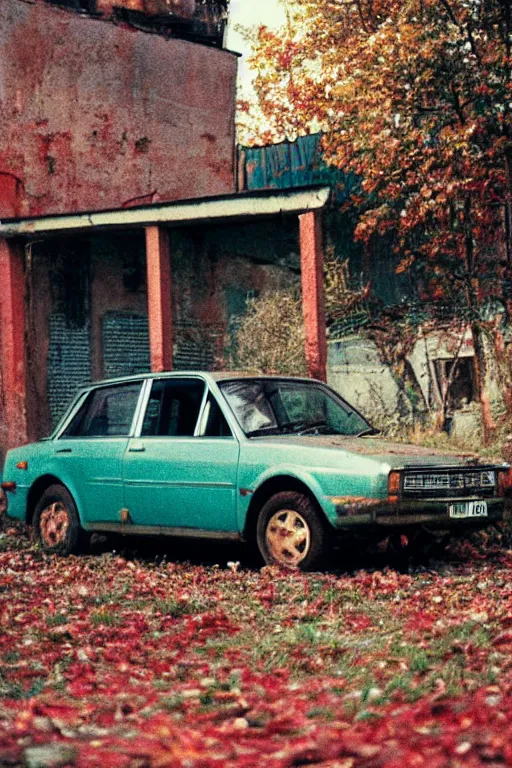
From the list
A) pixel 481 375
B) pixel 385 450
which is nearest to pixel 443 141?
pixel 481 375

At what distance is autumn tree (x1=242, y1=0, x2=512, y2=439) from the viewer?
51.6 ft

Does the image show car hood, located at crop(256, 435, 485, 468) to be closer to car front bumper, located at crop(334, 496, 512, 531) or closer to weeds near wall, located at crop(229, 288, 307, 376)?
car front bumper, located at crop(334, 496, 512, 531)

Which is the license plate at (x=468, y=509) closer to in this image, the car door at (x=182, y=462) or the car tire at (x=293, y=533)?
the car tire at (x=293, y=533)

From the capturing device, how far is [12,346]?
16.6m

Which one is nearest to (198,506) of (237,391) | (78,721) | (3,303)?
(237,391)

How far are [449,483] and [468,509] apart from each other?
0.26 m

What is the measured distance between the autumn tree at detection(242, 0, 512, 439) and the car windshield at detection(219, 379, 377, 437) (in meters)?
4.36

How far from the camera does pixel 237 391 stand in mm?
10172

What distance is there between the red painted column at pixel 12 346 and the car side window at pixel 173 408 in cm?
638

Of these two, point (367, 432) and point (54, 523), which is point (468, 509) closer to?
point (367, 432)

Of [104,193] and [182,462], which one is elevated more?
[104,193]

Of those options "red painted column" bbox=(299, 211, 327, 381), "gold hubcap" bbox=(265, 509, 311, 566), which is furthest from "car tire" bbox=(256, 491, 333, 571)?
"red painted column" bbox=(299, 211, 327, 381)

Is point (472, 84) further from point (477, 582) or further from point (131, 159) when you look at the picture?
point (477, 582)

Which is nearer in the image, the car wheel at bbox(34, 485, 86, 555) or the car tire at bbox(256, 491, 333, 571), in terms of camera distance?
the car tire at bbox(256, 491, 333, 571)
